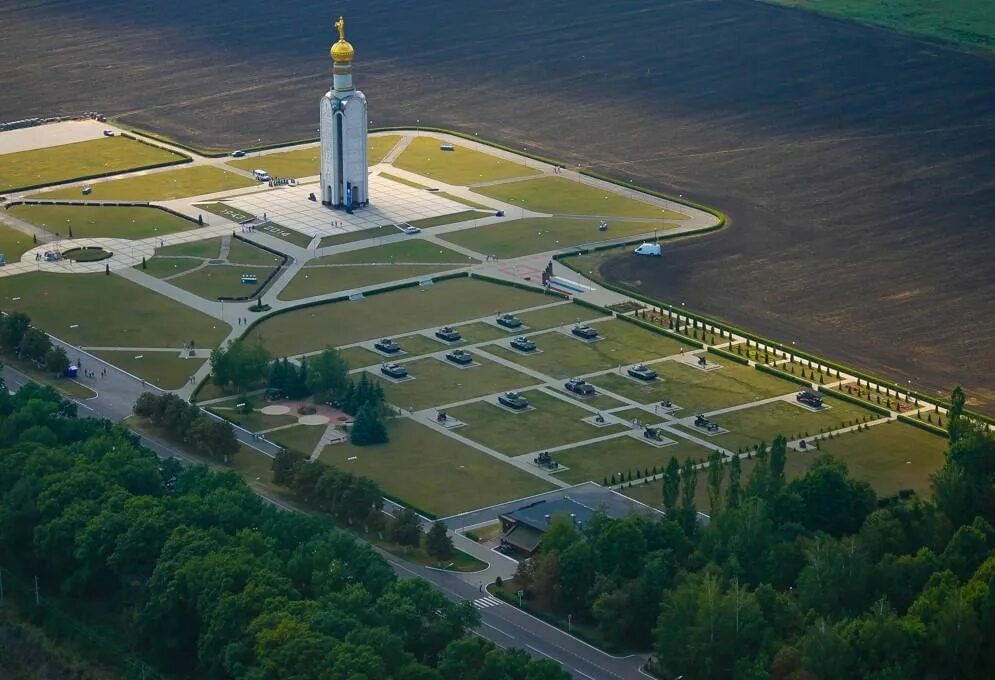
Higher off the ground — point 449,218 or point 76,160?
point 76,160

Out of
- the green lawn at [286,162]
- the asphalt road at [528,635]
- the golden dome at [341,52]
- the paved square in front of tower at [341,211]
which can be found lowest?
the asphalt road at [528,635]

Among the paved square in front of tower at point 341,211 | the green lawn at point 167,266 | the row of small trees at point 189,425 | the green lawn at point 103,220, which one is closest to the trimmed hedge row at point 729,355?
the row of small trees at point 189,425

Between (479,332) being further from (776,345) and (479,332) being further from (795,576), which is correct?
(795,576)

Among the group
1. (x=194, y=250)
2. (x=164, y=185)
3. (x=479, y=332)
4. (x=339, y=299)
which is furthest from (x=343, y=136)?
(x=479, y=332)

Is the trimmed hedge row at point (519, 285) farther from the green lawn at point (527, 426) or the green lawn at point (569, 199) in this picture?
the green lawn at point (527, 426)

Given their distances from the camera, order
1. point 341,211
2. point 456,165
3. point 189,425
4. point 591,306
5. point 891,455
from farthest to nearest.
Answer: point 456,165, point 341,211, point 591,306, point 891,455, point 189,425

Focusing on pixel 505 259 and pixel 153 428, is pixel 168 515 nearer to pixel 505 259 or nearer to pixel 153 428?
pixel 153 428

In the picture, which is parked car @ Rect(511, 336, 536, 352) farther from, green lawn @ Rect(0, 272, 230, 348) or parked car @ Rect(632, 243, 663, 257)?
parked car @ Rect(632, 243, 663, 257)

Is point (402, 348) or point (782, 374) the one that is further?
point (402, 348)
